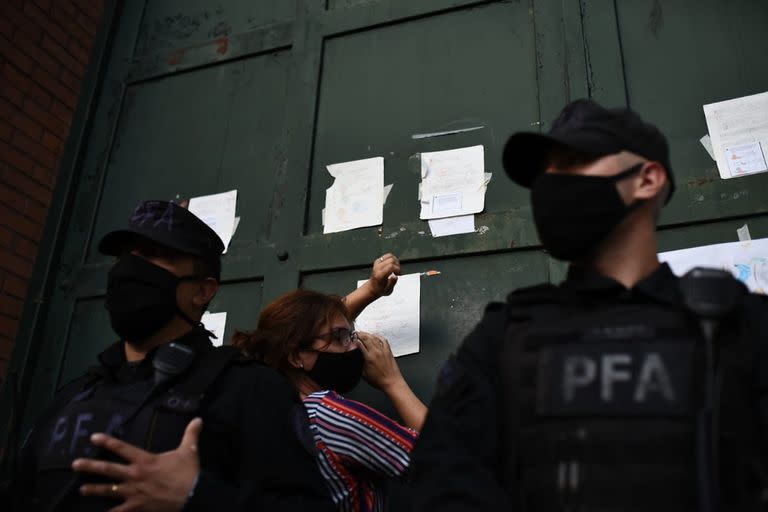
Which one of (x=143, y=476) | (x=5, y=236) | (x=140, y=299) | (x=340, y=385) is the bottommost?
(x=143, y=476)

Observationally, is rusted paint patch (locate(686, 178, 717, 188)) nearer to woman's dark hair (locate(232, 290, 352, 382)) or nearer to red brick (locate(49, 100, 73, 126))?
woman's dark hair (locate(232, 290, 352, 382))

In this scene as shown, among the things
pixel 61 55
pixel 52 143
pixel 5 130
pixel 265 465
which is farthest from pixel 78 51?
pixel 265 465

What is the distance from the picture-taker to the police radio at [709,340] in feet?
3.84

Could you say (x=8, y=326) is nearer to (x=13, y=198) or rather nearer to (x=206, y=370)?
(x=13, y=198)

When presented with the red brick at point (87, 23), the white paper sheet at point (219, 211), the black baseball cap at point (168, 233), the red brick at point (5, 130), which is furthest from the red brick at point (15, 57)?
the black baseball cap at point (168, 233)

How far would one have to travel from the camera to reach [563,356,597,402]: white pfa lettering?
1.32 meters

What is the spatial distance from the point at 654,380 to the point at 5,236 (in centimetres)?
322

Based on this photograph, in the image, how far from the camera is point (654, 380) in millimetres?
1278

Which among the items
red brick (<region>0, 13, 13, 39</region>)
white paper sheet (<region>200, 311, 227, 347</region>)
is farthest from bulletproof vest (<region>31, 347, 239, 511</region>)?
red brick (<region>0, 13, 13, 39</region>)

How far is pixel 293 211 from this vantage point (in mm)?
3199

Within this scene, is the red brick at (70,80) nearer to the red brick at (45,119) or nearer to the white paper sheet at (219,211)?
the red brick at (45,119)

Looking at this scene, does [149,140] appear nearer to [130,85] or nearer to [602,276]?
[130,85]

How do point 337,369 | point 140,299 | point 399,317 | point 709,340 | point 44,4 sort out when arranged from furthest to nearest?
1. point 44,4
2. point 399,317
3. point 337,369
4. point 140,299
5. point 709,340

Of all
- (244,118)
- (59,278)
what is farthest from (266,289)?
(59,278)
